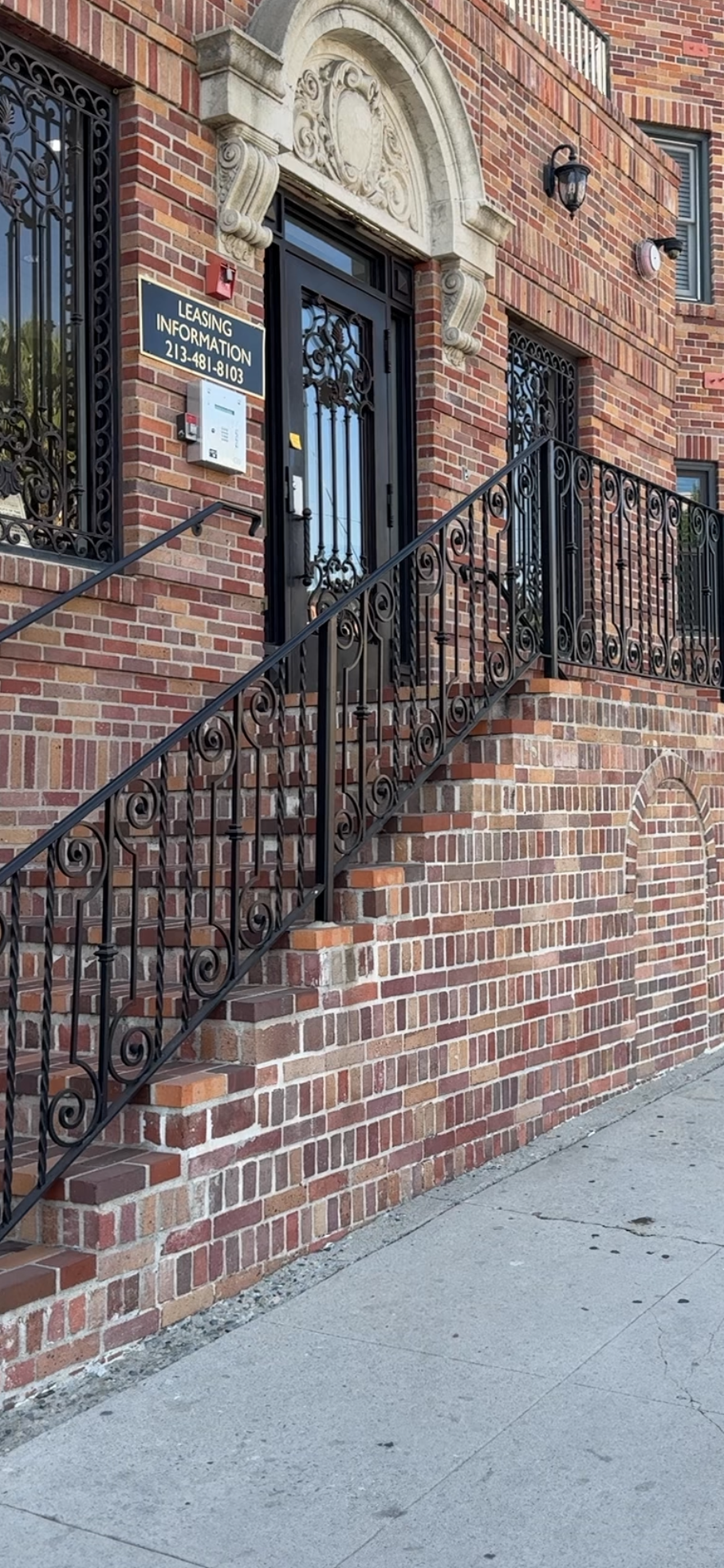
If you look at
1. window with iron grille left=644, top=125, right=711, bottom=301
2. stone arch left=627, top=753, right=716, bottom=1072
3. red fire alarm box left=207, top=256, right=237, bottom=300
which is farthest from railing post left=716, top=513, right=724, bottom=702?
window with iron grille left=644, top=125, right=711, bottom=301

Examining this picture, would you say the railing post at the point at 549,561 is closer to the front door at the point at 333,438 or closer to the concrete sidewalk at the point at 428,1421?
the front door at the point at 333,438

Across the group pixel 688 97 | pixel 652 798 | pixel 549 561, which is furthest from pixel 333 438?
pixel 688 97

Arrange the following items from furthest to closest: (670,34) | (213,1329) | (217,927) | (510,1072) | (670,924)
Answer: (670,34), (670,924), (510,1072), (217,927), (213,1329)

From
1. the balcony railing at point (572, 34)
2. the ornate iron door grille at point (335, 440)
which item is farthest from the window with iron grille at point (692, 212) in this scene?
the ornate iron door grille at point (335, 440)

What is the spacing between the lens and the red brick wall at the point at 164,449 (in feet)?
18.2

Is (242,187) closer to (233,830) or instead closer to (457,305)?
(457,305)

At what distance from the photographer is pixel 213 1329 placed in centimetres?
405

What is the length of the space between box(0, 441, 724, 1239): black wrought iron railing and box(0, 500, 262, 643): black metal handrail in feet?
2.13

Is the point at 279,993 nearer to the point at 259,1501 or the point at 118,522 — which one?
the point at 259,1501

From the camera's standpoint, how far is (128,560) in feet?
18.5

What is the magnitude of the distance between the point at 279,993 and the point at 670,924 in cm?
349

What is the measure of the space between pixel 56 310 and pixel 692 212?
9561 millimetres

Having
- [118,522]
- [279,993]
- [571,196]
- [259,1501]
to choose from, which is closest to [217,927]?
[279,993]

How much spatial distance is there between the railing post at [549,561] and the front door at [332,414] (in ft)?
4.49
